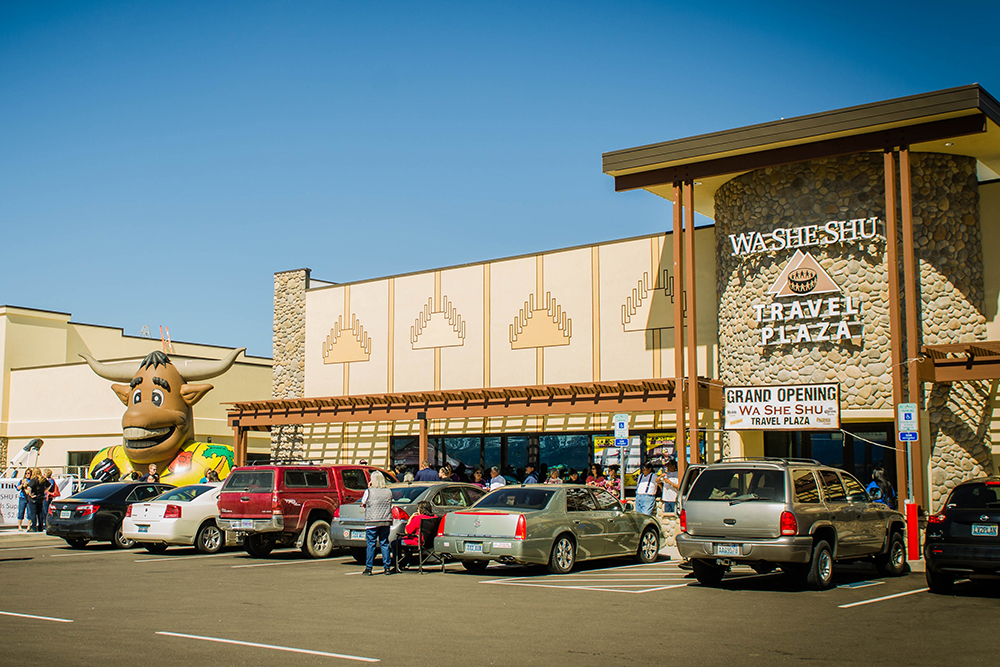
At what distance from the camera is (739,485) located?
43.4 feet

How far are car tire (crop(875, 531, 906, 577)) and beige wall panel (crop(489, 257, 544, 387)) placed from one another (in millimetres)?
15792

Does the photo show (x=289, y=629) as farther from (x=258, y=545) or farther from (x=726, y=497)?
(x=258, y=545)

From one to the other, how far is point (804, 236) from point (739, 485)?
11789 millimetres

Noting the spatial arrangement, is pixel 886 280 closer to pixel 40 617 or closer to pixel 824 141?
pixel 824 141

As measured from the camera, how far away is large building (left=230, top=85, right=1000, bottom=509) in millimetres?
21734

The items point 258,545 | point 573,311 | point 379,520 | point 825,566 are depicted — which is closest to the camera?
point 825,566

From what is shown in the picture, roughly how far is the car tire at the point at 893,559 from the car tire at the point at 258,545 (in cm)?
1070

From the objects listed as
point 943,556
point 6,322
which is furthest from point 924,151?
point 6,322

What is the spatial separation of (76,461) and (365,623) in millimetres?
35623

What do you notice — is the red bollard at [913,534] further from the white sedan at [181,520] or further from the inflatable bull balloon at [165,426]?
the inflatable bull balloon at [165,426]

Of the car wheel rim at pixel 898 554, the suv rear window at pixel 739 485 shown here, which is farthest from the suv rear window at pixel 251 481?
the car wheel rim at pixel 898 554

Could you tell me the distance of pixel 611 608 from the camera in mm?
11414

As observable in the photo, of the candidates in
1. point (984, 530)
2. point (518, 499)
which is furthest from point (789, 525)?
point (518, 499)

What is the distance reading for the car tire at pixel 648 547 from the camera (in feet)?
55.8
